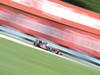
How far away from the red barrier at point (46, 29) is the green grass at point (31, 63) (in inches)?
15.0

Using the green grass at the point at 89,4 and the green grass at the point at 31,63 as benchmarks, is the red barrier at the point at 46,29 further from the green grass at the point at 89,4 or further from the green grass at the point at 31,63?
the green grass at the point at 89,4

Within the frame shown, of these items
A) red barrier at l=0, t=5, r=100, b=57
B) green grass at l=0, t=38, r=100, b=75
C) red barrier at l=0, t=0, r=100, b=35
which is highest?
red barrier at l=0, t=0, r=100, b=35

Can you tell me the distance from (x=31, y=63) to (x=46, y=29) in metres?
0.90

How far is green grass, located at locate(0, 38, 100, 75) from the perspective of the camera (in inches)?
191

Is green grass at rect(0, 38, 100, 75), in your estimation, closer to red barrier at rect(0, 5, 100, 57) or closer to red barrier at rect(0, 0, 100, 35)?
red barrier at rect(0, 5, 100, 57)

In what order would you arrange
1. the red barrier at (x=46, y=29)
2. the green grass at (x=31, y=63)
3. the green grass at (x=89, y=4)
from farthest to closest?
the red barrier at (x=46, y=29)
the green grass at (x=89, y=4)
the green grass at (x=31, y=63)

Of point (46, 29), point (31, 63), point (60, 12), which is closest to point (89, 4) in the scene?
point (60, 12)

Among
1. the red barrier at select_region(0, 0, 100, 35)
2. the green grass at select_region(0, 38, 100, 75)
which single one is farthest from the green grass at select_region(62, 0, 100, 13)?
the green grass at select_region(0, 38, 100, 75)

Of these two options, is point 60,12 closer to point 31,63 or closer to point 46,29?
point 46,29

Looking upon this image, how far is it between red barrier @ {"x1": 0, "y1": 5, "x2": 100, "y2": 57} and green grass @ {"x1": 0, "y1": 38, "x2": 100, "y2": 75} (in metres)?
0.38

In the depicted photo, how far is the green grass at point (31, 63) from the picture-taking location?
191 inches

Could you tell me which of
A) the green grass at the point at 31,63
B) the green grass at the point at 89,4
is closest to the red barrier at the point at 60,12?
the green grass at the point at 89,4

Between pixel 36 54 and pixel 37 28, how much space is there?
585 millimetres

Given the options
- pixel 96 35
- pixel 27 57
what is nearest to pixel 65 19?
pixel 96 35
